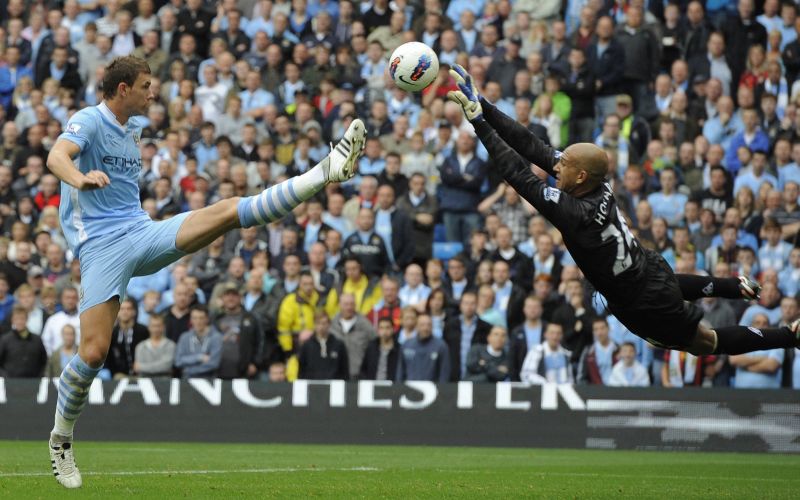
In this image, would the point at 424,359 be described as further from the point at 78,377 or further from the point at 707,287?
the point at 78,377

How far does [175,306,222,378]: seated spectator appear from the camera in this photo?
64.3ft

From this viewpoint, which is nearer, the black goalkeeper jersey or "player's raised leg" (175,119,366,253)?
"player's raised leg" (175,119,366,253)

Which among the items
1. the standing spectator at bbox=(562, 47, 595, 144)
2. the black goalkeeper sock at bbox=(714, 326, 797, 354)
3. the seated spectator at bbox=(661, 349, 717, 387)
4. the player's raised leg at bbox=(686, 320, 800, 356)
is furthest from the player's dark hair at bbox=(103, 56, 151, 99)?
the standing spectator at bbox=(562, 47, 595, 144)

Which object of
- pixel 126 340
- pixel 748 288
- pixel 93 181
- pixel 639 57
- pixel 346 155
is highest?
pixel 639 57

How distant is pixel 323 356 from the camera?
19.5m

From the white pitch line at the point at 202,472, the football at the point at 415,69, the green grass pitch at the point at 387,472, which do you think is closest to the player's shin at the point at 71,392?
the green grass pitch at the point at 387,472

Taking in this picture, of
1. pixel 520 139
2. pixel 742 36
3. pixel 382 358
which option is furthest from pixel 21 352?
pixel 742 36

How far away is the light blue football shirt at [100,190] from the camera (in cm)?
1049

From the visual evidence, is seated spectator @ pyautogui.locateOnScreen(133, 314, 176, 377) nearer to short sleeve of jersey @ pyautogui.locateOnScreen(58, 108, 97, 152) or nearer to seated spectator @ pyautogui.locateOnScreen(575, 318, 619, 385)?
seated spectator @ pyautogui.locateOnScreen(575, 318, 619, 385)

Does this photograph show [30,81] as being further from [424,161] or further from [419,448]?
[419,448]

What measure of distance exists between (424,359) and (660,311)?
8400 mm

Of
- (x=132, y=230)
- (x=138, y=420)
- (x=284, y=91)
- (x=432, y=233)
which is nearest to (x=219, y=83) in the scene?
(x=284, y=91)

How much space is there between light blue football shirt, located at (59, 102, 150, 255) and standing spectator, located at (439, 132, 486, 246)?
11364mm

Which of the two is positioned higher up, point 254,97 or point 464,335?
point 254,97
